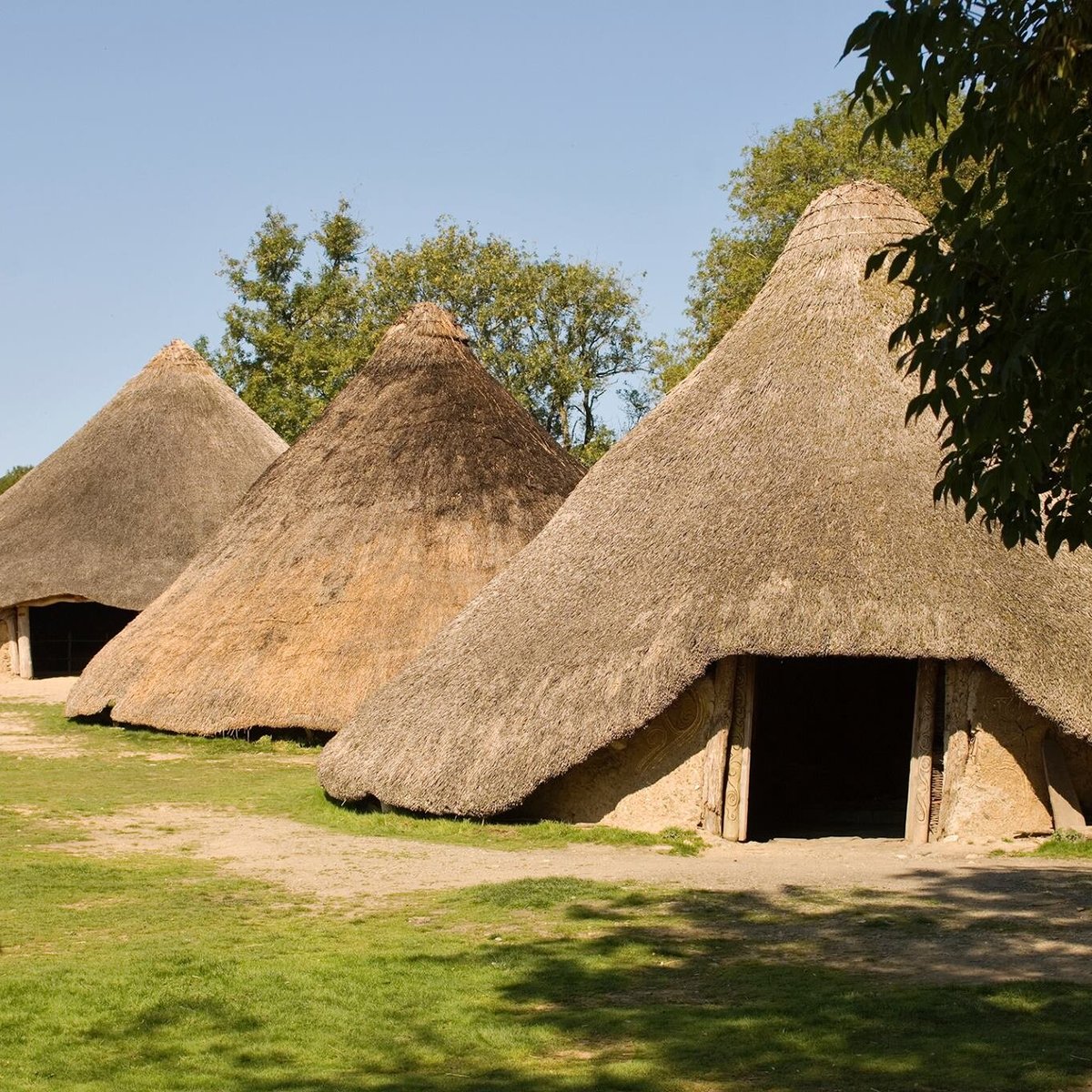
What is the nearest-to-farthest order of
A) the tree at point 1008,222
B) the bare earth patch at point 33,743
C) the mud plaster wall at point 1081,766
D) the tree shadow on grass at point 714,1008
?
the tree at point 1008,222
the tree shadow on grass at point 714,1008
the mud plaster wall at point 1081,766
the bare earth patch at point 33,743

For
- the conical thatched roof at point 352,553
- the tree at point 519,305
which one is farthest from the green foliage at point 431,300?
the conical thatched roof at point 352,553

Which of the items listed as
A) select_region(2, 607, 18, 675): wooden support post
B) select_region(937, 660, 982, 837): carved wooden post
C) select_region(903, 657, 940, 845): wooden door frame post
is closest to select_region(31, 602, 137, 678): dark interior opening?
select_region(2, 607, 18, 675): wooden support post

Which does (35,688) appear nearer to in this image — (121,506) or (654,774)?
(121,506)

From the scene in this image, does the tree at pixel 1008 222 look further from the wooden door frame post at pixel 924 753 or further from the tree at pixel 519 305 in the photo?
the tree at pixel 519 305

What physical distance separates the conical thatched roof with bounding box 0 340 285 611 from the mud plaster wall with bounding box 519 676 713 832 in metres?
18.1

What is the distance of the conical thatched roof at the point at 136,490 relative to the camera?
30.7 metres

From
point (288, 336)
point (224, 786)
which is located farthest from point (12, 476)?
point (224, 786)

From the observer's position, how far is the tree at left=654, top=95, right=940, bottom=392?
3584 centimetres

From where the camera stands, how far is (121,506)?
103ft

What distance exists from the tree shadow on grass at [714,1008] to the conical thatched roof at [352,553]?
11.2m

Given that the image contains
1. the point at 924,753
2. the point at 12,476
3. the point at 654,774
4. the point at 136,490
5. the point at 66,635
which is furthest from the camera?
the point at 12,476

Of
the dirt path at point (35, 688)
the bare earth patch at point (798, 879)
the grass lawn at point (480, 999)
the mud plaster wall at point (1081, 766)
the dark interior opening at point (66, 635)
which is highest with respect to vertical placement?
the dark interior opening at point (66, 635)

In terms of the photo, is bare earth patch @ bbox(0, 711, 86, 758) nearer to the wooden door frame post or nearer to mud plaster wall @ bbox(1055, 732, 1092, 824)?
the wooden door frame post

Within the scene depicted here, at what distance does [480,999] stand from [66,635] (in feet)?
88.9
